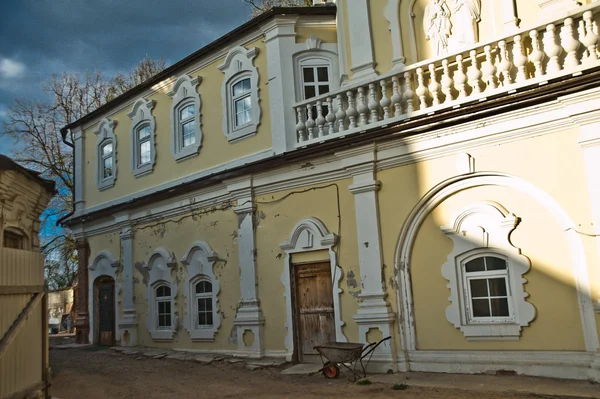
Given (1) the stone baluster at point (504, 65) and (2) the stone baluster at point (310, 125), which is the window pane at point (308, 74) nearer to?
(2) the stone baluster at point (310, 125)

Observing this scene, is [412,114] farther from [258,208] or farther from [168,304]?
[168,304]

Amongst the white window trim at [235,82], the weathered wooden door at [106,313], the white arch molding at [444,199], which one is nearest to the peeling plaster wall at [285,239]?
the white arch molding at [444,199]

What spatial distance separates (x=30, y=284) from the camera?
22.1 feet

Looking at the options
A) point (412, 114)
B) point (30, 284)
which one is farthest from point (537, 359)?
point (30, 284)

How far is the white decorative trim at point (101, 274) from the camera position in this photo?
51.9 ft

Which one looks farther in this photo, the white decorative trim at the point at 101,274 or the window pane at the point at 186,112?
Answer: the white decorative trim at the point at 101,274

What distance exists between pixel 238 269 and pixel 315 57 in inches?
200

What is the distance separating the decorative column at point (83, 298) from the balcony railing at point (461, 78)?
388 inches

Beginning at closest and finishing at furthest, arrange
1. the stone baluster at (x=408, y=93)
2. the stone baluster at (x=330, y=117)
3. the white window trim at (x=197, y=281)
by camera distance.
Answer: the stone baluster at (x=408, y=93)
the stone baluster at (x=330, y=117)
the white window trim at (x=197, y=281)

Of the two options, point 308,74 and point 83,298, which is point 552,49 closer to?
point 308,74

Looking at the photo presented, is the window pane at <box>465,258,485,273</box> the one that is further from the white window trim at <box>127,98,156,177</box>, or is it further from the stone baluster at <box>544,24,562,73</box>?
the white window trim at <box>127,98,156,177</box>

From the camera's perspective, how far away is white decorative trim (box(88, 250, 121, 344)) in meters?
15.8

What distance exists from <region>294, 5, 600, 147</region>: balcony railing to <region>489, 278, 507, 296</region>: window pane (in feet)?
9.34

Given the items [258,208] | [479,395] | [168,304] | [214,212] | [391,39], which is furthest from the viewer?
[168,304]
